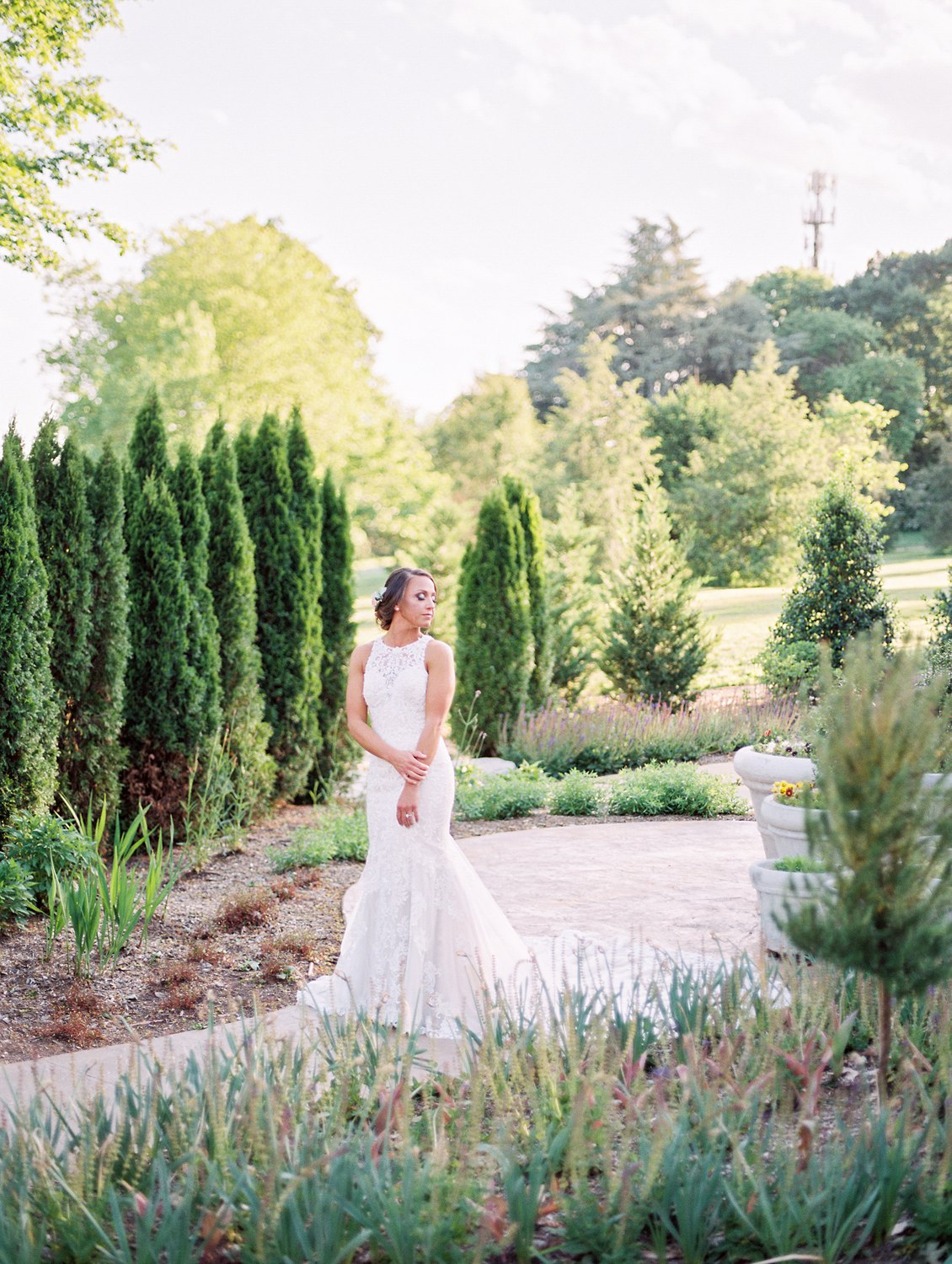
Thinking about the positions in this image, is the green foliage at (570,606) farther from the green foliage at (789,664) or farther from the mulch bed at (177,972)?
the mulch bed at (177,972)

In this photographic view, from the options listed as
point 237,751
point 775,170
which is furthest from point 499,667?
point 775,170

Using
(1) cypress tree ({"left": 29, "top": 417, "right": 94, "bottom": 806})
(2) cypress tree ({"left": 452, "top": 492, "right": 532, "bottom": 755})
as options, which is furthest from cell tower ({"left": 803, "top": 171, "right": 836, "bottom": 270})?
(1) cypress tree ({"left": 29, "top": 417, "right": 94, "bottom": 806})

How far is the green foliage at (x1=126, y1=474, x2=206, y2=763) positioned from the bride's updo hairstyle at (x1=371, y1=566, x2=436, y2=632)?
304 centimetres

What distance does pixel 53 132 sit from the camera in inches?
457

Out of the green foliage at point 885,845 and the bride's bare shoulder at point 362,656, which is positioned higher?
the bride's bare shoulder at point 362,656

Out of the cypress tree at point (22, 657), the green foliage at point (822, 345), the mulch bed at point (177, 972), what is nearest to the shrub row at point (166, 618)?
the cypress tree at point (22, 657)

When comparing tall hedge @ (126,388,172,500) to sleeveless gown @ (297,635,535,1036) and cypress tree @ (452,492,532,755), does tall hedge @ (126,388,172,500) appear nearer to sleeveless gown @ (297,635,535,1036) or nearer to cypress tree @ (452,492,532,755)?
sleeveless gown @ (297,635,535,1036)

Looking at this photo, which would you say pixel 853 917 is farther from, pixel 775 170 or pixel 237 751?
pixel 775 170

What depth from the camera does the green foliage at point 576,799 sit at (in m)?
9.09

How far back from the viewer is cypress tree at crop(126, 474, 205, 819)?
301 inches

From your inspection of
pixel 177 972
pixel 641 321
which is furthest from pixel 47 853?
pixel 641 321

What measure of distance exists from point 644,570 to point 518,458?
19.4m

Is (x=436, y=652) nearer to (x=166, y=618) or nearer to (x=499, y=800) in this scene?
(x=166, y=618)

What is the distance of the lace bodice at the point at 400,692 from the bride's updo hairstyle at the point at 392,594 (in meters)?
0.12
